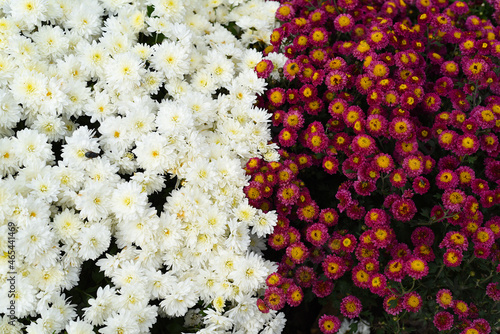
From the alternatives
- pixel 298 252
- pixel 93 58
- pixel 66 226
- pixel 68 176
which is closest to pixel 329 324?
pixel 298 252

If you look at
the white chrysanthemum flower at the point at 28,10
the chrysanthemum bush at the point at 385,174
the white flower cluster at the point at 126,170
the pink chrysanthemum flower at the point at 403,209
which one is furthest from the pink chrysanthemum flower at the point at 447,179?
the white chrysanthemum flower at the point at 28,10

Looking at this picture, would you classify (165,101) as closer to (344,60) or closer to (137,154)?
(137,154)

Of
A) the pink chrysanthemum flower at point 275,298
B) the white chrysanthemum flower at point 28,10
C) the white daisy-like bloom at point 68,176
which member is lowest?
the pink chrysanthemum flower at point 275,298

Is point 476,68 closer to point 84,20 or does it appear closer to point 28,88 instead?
point 84,20

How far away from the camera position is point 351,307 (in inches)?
90.8

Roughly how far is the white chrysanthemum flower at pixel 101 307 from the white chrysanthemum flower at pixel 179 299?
25 centimetres

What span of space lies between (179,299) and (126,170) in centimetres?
77

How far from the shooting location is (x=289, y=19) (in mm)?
3086

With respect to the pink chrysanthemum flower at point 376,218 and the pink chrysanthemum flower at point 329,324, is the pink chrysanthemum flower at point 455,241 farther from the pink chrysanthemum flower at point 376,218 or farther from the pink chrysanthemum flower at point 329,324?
the pink chrysanthemum flower at point 329,324

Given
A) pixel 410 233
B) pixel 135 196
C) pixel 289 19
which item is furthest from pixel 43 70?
pixel 410 233

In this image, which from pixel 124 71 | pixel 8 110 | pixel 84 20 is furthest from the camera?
pixel 84 20

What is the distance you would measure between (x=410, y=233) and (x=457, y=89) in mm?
953

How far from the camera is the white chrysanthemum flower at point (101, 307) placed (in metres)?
2.12

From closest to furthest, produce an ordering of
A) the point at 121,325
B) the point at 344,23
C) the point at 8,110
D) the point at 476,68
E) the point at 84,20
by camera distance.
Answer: the point at 121,325 < the point at 8,110 < the point at 476,68 < the point at 84,20 < the point at 344,23
